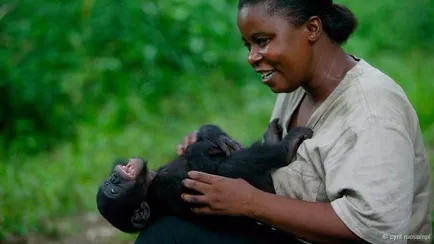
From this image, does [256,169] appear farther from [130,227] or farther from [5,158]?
[5,158]

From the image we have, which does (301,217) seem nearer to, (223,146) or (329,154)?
(329,154)

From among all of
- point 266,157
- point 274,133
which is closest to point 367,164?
point 266,157

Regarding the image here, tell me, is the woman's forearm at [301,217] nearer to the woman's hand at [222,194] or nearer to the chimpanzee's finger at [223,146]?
the woman's hand at [222,194]

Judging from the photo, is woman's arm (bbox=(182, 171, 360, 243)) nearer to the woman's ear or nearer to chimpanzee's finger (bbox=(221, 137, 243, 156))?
chimpanzee's finger (bbox=(221, 137, 243, 156))

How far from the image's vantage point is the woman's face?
2.96 m

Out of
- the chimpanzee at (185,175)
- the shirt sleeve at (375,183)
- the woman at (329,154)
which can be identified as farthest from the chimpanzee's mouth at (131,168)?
the shirt sleeve at (375,183)

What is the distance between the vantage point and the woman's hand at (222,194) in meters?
2.90

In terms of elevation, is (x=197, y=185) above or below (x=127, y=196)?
above

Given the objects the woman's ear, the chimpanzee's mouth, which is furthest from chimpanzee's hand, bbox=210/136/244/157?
the woman's ear

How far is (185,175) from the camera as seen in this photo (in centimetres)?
329

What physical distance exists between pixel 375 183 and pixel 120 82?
4.18 metres

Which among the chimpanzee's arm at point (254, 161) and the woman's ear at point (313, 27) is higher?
the woman's ear at point (313, 27)

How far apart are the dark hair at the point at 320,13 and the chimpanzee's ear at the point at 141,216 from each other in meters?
0.95

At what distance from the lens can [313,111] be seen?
3.21 meters
